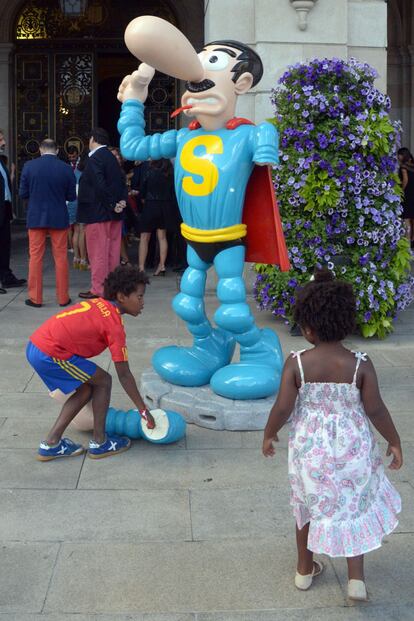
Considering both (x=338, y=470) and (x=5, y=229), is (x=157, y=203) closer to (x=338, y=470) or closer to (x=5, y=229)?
(x=5, y=229)

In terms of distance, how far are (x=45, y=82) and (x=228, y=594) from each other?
13431mm

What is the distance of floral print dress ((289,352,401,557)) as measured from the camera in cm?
333

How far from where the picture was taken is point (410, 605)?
339cm

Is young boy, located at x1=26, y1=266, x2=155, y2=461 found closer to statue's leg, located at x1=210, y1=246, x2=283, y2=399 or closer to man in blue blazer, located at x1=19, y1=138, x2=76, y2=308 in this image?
statue's leg, located at x1=210, y1=246, x2=283, y2=399

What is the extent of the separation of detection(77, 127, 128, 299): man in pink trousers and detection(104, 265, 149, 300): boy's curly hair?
4.32 meters

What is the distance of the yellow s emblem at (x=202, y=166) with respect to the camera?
5.45 m

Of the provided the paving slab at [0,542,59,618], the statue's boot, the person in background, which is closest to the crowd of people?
the person in background

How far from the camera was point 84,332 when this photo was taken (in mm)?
4707

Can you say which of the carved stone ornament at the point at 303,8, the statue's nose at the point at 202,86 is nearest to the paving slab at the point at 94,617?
the statue's nose at the point at 202,86

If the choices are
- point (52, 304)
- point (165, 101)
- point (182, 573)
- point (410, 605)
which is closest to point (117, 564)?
point (182, 573)

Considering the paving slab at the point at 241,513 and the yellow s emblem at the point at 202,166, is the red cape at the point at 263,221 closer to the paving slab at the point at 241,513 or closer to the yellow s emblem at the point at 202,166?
the yellow s emblem at the point at 202,166

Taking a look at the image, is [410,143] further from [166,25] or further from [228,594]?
[228,594]

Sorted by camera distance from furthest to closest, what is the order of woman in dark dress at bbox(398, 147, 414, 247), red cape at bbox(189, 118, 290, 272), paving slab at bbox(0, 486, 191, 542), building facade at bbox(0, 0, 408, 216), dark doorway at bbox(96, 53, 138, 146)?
dark doorway at bbox(96, 53, 138, 146), building facade at bbox(0, 0, 408, 216), woman in dark dress at bbox(398, 147, 414, 247), red cape at bbox(189, 118, 290, 272), paving slab at bbox(0, 486, 191, 542)

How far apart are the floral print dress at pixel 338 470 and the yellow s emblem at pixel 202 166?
7.49 ft
